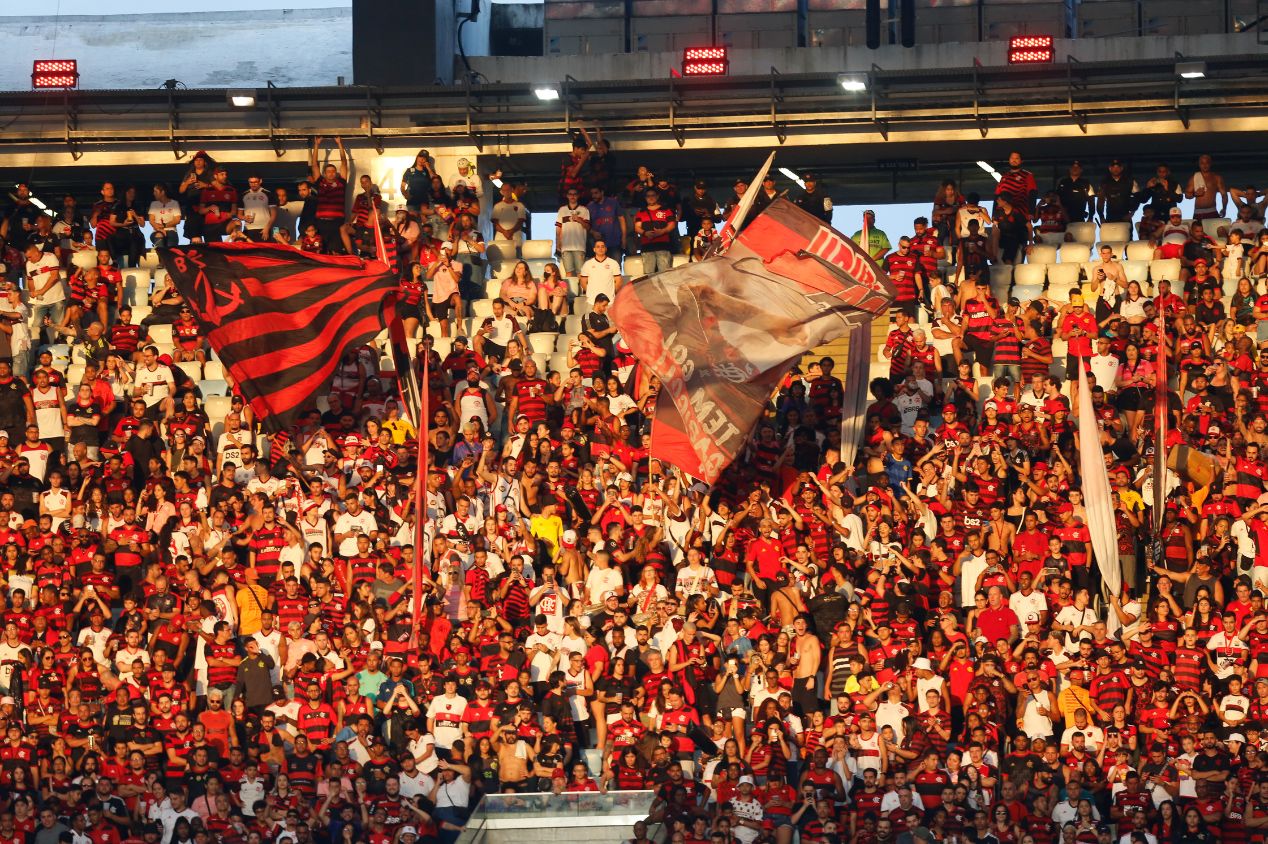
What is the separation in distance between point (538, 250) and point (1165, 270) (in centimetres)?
742

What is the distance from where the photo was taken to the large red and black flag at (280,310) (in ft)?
86.1

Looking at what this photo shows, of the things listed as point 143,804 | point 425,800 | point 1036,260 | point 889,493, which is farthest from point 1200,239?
point 143,804

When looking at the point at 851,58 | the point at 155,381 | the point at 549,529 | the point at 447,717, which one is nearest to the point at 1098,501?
the point at 549,529

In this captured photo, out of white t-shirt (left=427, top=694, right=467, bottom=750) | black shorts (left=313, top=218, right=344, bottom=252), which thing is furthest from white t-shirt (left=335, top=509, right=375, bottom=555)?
black shorts (left=313, top=218, right=344, bottom=252)

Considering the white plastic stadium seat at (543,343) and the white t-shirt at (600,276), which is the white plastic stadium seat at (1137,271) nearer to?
the white t-shirt at (600,276)

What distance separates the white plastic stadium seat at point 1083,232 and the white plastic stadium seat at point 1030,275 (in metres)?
0.81

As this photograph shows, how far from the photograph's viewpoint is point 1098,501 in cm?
2408

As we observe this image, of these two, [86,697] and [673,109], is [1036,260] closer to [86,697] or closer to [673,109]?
[673,109]

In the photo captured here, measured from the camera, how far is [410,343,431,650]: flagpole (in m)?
24.0

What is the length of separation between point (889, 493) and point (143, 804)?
7663 mm

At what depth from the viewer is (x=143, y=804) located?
22797 millimetres

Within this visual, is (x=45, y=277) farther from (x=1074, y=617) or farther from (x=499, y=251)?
(x=1074, y=617)

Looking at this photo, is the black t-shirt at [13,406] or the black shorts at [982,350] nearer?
the black shorts at [982,350]

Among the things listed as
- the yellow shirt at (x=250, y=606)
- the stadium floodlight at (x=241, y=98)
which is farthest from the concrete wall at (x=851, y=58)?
the yellow shirt at (x=250, y=606)
